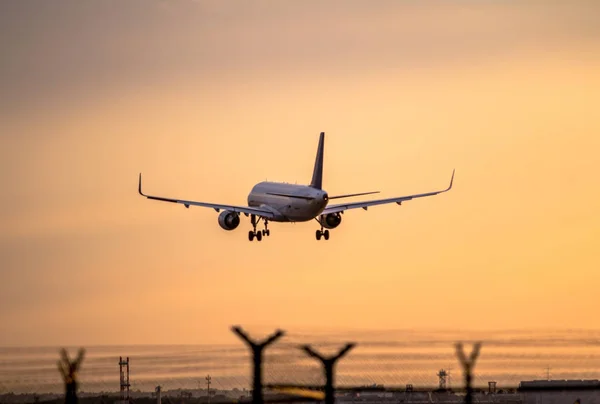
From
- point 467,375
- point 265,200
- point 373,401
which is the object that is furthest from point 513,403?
point 467,375

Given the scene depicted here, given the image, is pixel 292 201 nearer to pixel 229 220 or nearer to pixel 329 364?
pixel 229 220

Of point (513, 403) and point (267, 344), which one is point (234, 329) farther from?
point (513, 403)

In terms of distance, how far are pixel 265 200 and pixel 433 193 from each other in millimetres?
19112

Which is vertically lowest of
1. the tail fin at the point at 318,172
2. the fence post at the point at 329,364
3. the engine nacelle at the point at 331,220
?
the fence post at the point at 329,364

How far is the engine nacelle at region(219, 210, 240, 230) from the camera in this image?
6447 inches

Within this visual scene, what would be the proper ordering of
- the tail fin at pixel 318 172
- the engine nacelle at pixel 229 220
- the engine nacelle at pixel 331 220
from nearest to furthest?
the engine nacelle at pixel 331 220, the engine nacelle at pixel 229 220, the tail fin at pixel 318 172

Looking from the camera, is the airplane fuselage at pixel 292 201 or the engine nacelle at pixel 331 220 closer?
the airplane fuselage at pixel 292 201

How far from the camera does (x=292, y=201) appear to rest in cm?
15975

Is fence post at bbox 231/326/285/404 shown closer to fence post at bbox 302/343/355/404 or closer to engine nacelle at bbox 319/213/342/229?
fence post at bbox 302/343/355/404

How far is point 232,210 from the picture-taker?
164m

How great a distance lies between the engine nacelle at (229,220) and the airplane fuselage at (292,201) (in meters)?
3.43

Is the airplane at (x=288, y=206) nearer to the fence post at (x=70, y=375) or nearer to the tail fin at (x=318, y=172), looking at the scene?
the tail fin at (x=318, y=172)

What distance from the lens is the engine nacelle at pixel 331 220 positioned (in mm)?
163375

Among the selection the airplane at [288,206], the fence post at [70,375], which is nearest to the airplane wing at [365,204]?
the airplane at [288,206]
